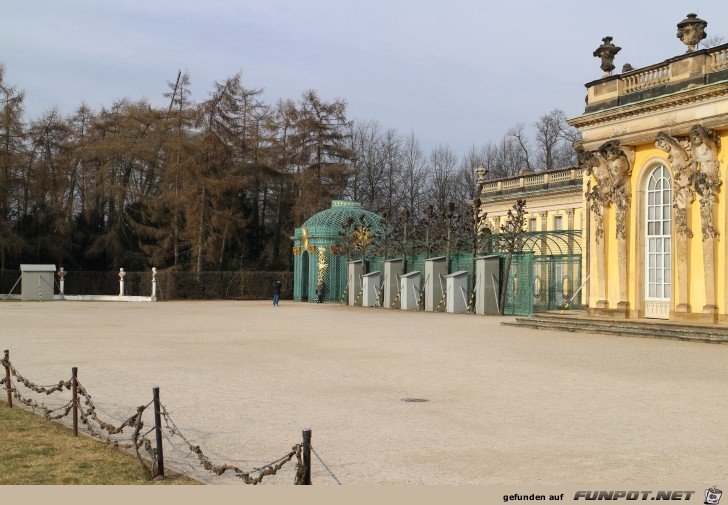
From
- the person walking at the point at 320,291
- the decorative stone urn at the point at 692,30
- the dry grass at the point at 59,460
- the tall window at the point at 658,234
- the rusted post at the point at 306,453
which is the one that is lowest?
the dry grass at the point at 59,460

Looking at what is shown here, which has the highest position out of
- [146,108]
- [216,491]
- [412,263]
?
[146,108]

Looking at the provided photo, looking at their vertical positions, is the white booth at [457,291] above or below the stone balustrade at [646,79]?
below

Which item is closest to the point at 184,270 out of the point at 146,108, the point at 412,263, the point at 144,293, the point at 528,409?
the point at 144,293

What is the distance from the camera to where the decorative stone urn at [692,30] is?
80.0ft

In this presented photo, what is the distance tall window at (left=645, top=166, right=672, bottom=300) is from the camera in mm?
25156

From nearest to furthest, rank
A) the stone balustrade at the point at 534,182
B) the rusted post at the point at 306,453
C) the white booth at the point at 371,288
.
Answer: the rusted post at the point at 306,453, the white booth at the point at 371,288, the stone balustrade at the point at 534,182

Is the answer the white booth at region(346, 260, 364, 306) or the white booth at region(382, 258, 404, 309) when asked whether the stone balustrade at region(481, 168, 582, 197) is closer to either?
the white booth at region(382, 258, 404, 309)

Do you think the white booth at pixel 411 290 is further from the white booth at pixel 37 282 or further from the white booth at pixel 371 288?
the white booth at pixel 37 282

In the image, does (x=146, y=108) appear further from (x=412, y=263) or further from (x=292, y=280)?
(x=412, y=263)

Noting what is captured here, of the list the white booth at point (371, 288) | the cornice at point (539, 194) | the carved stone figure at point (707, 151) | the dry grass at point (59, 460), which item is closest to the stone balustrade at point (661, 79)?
the carved stone figure at point (707, 151)

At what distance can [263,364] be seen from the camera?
644 inches

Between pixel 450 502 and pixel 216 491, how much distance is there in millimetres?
1902

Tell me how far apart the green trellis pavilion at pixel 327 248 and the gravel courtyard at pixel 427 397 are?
81.6 ft

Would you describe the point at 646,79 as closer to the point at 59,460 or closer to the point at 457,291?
the point at 457,291
